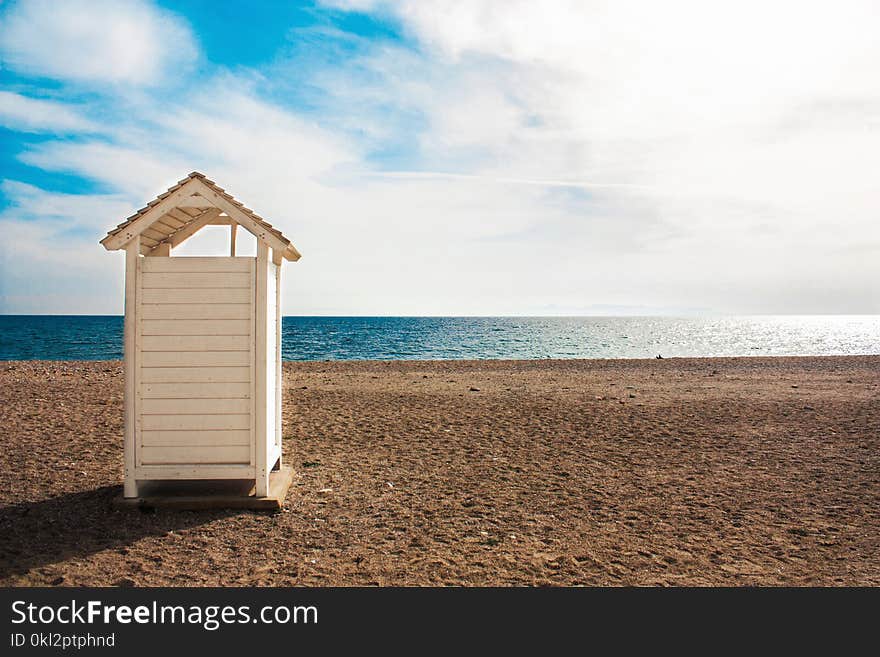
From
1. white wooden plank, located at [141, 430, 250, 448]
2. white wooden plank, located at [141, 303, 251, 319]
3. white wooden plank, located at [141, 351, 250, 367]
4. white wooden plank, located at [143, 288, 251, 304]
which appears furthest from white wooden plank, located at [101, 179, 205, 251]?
white wooden plank, located at [141, 430, 250, 448]

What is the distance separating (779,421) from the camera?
11930mm

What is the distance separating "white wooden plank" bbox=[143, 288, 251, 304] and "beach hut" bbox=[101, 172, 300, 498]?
0.01m

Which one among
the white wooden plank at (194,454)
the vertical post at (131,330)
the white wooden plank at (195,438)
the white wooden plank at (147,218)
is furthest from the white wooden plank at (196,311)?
the white wooden plank at (194,454)

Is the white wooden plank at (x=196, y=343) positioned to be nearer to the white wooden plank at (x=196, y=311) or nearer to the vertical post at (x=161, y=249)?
the white wooden plank at (x=196, y=311)

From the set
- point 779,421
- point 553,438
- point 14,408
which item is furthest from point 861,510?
point 14,408

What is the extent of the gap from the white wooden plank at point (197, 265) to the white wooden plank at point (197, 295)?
19 centimetres

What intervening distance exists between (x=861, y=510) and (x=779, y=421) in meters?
5.63

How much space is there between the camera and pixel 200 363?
6504 millimetres

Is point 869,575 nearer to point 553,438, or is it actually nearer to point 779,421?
point 553,438

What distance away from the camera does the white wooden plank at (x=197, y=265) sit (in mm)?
6453

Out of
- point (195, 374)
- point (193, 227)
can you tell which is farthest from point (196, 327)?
point (193, 227)

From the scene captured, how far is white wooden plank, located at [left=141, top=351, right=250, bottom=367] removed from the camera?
6453 millimetres

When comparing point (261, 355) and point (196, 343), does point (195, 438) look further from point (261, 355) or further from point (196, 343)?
point (261, 355)

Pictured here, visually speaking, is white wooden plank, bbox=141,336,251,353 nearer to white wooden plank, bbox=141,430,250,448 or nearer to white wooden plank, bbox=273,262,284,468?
white wooden plank, bbox=273,262,284,468
